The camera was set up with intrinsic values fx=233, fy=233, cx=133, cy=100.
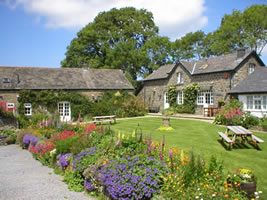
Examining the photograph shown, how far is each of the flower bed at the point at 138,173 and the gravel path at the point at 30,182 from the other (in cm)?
32

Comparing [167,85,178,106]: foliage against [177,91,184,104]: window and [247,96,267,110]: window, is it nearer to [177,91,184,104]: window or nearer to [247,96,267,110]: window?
[177,91,184,104]: window

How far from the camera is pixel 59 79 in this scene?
24453mm

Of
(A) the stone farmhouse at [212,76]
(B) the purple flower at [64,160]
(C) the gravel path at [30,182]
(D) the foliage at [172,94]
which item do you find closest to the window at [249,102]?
(A) the stone farmhouse at [212,76]

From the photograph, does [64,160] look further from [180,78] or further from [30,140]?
[180,78]

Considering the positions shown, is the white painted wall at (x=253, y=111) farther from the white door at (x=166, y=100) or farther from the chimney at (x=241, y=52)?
the white door at (x=166, y=100)

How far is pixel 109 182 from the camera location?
530 cm

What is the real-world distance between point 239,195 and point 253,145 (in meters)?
6.37

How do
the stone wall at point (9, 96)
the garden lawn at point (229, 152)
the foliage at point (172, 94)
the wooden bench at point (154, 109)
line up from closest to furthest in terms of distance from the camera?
the garden lawn at point (229, 152) < the stone wall at point (9, 96) < the foliage at point (172, 94) < the wooden bench at point (154, 109)

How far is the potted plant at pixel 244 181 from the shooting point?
184 inches

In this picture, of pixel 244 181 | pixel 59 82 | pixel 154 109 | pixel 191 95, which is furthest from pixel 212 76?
pixel 244 181

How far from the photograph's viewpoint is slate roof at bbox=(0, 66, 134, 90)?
72.8 ft

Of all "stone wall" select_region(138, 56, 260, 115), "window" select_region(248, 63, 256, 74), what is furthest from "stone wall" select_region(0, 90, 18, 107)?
"window" select_region(248, 63, 256, 74)

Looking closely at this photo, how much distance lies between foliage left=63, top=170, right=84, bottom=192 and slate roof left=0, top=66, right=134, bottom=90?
1693cm

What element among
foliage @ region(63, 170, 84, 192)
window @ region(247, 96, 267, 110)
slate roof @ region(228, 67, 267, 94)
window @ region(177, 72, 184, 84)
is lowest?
foliage @ region(63, 170, 84, 192)
